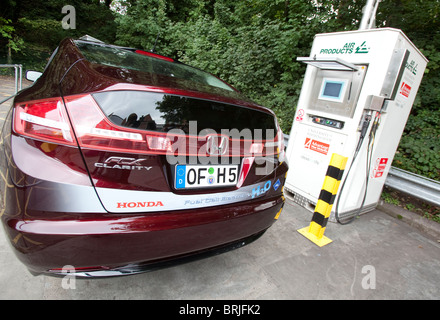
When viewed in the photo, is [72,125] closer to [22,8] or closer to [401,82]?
[401,82]

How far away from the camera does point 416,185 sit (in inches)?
119

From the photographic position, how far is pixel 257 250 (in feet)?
7.41

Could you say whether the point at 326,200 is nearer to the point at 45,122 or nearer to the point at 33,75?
the point at 45,122

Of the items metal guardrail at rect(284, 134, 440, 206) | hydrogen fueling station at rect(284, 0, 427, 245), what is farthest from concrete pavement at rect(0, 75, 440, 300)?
metal guardrail at rect(284, 134, 440, 206)

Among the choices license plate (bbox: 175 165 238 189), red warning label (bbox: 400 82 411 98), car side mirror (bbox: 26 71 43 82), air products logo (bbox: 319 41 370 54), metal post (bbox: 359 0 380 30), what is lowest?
license plate (bbox: 175 165 238 189)

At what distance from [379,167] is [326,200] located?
116 centimetres

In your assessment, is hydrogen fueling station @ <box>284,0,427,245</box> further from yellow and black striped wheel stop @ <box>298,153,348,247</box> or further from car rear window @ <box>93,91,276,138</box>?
car rear window @ <box>93,91,276,138</box>

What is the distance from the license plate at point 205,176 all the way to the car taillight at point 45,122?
517 millimetres

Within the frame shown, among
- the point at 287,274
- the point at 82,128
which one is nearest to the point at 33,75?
the point at 82,128

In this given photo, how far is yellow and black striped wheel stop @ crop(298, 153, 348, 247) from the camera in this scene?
238 centimetres

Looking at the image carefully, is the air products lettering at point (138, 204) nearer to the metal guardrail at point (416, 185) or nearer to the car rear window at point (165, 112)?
the car rear window at point (165, 112)

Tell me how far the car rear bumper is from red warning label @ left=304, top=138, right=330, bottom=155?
1.96 m

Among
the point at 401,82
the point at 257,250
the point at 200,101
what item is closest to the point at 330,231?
the point at 257,250

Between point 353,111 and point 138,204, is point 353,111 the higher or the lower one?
the higher one
